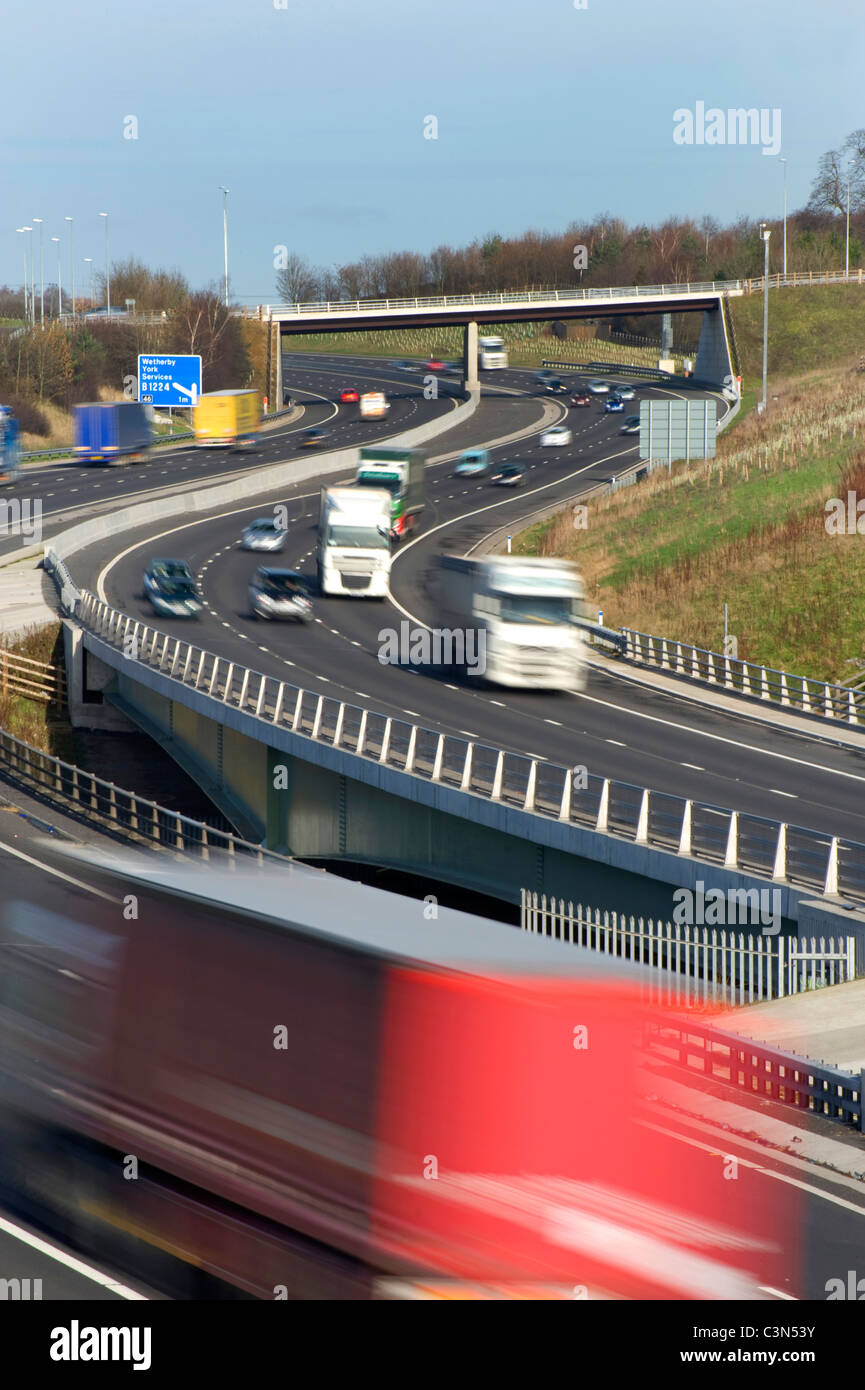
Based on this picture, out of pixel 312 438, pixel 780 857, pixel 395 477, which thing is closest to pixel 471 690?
pixel 780 857

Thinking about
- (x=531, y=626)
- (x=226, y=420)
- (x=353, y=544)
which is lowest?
(x=531, y=626)

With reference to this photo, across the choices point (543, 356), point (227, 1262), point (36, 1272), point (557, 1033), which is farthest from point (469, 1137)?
point (543, 356)

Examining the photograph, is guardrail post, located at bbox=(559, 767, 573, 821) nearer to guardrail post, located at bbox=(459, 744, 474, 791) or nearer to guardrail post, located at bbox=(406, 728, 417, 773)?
guardrail post, located at bbox=(459, 744, 474, 791)

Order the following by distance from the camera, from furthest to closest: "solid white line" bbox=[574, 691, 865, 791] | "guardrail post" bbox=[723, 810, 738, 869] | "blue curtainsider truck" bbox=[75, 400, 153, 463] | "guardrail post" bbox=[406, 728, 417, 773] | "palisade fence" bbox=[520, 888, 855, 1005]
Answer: "blue curtainsider truck" bbox=[75, 400, 153, 463], "solid white line" bbox=[574, 691, 865, 791], "guardrail post" bbox=[406, 728, 417, 773], "guardrail post" bbox=[723, 810, 738, 869], "palisade fence" bbox=[520, 888, 855, 1005]

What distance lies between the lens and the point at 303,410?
118 meters

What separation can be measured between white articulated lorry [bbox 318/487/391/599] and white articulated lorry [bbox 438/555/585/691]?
Result: 12.3 meters

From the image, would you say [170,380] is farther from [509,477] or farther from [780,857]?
[780,857]

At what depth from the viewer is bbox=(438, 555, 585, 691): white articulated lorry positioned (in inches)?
1490

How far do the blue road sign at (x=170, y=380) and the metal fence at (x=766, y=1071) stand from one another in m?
66.0

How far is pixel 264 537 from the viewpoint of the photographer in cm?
6138

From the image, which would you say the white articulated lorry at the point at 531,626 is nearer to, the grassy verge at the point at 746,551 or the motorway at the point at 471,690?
the motorway at the point at 471,690

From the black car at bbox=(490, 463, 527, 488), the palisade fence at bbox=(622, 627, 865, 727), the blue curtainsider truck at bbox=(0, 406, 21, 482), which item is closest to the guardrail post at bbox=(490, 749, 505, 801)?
the palisade fence at bbox=(622, 627, 865, 727)
